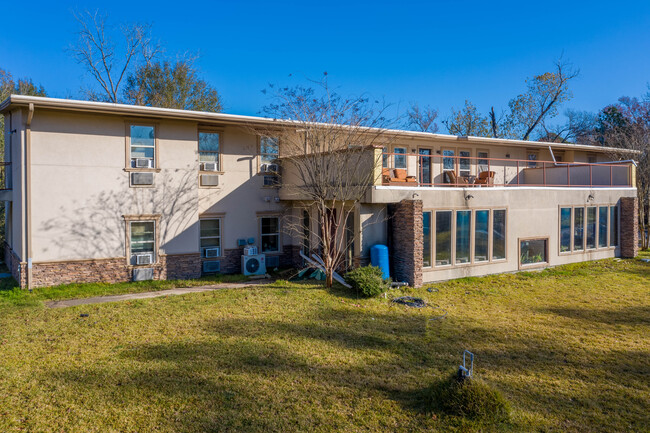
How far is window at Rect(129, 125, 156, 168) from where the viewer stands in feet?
42.2

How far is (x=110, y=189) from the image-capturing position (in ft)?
41.3

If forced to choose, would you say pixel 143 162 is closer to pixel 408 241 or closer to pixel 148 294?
pixel 148 294

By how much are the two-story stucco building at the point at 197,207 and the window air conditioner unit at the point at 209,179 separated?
1.3 inches

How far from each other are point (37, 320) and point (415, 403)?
787 centimetres

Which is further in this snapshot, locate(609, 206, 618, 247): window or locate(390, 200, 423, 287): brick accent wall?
locate(609, 206, 618, 247): window

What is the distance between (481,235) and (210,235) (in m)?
8.68

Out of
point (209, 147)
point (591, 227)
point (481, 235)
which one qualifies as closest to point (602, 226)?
point (591, 227)

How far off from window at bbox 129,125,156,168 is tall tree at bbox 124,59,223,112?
1407cm

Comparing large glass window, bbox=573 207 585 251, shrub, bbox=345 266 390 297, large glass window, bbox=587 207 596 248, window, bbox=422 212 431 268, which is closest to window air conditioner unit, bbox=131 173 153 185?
shrub, bbox=345 266 390 297

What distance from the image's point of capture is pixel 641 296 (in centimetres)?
1149

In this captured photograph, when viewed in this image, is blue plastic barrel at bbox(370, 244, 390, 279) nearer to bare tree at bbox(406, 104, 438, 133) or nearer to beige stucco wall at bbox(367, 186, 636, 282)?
beige stucco wall at bbox(367, 186, 636, 282)

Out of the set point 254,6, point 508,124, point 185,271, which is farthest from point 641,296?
point 508,124

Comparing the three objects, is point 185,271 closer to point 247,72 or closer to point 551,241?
point 551,241

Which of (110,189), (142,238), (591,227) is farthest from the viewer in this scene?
(591,227)
